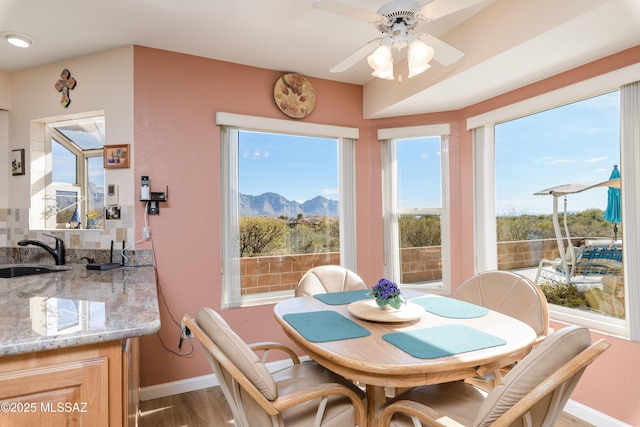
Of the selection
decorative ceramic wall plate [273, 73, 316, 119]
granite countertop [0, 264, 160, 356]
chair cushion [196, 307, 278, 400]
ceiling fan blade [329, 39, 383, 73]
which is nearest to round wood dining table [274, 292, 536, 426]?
chair cushion [196, 307, 278, 400]

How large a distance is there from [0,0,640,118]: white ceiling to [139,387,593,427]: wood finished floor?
2.33 meters

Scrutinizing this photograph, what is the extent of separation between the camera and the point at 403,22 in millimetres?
1693

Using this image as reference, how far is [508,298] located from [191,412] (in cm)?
223

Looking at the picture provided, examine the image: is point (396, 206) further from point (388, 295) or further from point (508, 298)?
point (388, 295)

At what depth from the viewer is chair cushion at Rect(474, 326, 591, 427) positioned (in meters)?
1.10

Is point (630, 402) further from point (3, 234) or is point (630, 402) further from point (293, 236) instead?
point (3, 234)

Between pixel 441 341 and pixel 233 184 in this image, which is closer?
pixel 441 341

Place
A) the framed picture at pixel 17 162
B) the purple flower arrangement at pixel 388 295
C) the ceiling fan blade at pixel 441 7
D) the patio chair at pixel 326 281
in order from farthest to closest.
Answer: the framed picture at pixel 17 162 < the patio chair at pixel 326 281 < the purple flower arrangement at pixel 388 295 < the ceiling fan blade at pixel 441 7

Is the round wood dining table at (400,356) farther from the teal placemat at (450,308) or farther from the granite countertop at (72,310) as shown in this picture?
the granite countertop at (72,310)

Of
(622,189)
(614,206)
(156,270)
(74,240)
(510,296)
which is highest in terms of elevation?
(622,189)

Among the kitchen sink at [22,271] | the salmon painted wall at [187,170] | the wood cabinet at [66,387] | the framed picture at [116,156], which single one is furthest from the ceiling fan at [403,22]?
the kitchen sink at [22,271]

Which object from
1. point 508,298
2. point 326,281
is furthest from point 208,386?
point 508,298

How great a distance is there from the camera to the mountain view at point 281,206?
3.14m

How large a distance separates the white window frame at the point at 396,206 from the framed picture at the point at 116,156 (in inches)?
88.6
